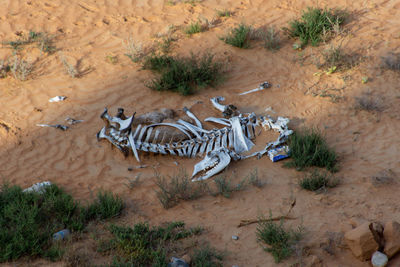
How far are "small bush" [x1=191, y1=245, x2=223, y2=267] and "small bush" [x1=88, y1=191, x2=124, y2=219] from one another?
1.18 metres

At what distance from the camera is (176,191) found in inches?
199

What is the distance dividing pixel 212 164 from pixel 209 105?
1791 mm

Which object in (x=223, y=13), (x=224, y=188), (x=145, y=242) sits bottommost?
(x=224, y=188)

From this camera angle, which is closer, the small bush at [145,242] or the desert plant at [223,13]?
the small bush at [145,242]

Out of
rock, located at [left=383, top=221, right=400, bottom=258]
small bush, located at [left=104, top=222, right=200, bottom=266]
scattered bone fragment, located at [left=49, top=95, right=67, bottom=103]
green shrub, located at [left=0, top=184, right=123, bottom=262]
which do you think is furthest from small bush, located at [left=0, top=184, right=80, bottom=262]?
rock, located at [left=383, top=221, right=400, bottom=258]

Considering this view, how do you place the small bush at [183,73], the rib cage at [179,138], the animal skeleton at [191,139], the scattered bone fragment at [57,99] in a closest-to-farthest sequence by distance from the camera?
the animal skeleton at [191,139] → the rib cage at [179,138] → the scattered bone fragment at [57,99] → the small bush at [183,73]

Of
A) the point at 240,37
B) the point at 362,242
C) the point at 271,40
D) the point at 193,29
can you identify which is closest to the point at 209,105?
the point at 240,37

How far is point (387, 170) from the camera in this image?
17.2ft

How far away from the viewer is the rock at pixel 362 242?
3725 millimetres

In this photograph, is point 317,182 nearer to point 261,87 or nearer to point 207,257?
point 207,257

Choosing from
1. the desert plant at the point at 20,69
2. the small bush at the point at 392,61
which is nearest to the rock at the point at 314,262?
the small bush at the point at 392,61

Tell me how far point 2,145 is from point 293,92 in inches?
187

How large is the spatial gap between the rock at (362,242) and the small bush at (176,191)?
193 centimetres

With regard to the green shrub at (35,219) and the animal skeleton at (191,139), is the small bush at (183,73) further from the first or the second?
the green shrub at (35,219)
